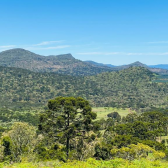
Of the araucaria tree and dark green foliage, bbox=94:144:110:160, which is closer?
the araucaria tree

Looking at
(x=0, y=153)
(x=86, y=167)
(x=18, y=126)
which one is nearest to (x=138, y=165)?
(x=86, y=167)

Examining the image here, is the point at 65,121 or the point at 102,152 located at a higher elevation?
the point at 65,121

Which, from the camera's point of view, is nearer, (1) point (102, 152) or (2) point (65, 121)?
(2) point (65, 121)

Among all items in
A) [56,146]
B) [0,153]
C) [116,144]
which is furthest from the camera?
[116,144]

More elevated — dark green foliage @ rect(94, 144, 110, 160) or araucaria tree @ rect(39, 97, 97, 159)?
araucaria tree @ rect(39, 97, 97, 159)

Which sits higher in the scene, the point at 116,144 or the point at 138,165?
the point at 138,165

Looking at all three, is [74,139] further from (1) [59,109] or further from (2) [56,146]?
(1) [59,109]

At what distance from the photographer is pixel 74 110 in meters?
25.2

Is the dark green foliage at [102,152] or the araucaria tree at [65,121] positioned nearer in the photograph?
the araucaria tree at [65,121]

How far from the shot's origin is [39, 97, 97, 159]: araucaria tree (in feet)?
81.8

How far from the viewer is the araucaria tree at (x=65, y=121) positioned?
981 inches

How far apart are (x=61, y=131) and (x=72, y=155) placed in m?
3.55

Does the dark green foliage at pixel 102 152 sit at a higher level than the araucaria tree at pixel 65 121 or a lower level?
lower

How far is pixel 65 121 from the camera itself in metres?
25.4
